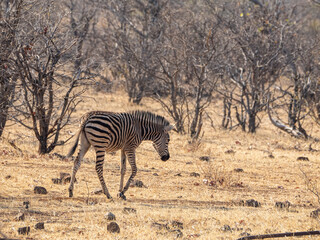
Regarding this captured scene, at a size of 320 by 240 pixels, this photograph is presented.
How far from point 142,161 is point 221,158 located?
2.42m

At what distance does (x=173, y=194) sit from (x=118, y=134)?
154cm

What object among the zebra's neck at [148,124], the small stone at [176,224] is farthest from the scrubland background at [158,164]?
the zebra's neck at [148,124]

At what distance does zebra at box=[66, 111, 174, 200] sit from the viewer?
7.80m

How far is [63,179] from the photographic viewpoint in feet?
28.5

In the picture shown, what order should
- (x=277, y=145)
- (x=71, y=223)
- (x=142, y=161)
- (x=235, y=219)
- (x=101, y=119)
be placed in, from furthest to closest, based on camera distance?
1. (x=277, y=145)
2. (x=142, y=161)
3. (x=101, y=119)
4. (x=235, y=219)
5. (x=71, y=223)

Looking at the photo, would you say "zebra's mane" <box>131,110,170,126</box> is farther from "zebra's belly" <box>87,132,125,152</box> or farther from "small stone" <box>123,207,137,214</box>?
"small stone" <box>123,207,137,214</box>

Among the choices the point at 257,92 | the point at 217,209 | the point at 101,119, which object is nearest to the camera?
the point at 217,209

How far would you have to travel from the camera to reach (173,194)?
28.2 ft

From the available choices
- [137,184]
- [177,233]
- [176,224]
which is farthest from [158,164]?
Result: [177,233]

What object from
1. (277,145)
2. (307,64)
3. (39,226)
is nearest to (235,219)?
(39,226)

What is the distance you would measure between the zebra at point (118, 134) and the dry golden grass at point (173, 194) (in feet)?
1.43

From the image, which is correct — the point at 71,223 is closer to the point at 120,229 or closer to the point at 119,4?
the point at 120,229

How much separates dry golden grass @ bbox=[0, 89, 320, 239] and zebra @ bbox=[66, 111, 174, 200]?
0.44 m

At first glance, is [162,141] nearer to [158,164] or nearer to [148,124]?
[148,124]
